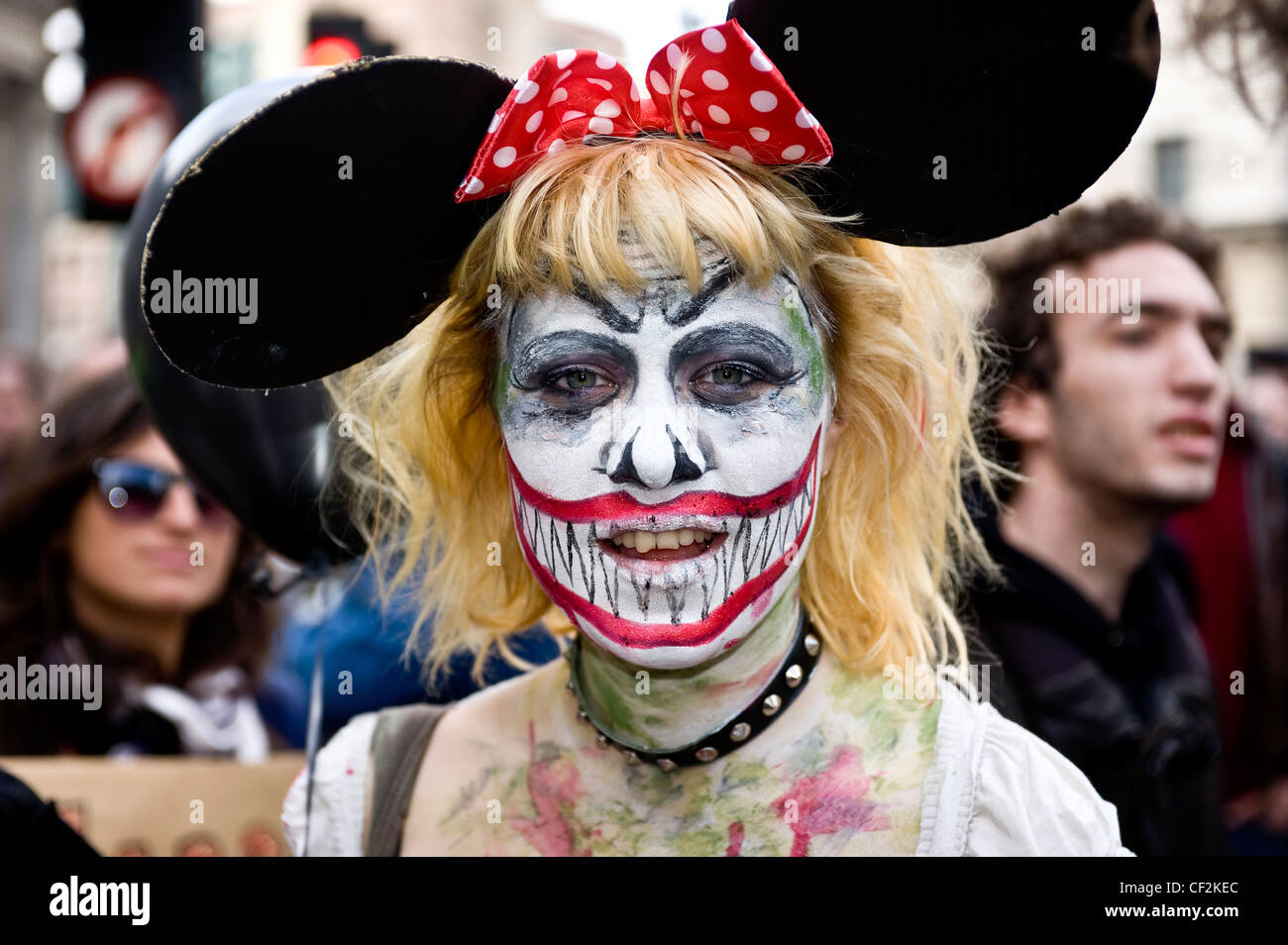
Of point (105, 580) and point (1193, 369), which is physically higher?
point (1193, 369)

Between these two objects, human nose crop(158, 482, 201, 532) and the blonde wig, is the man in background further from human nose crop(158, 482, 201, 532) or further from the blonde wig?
human nose crop(158, 482, 201, 532)

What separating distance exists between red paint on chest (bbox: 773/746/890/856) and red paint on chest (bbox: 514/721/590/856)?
31cm

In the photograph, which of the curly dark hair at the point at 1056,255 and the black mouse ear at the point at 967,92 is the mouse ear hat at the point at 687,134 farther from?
the curly dark hair at the point at 1056,255

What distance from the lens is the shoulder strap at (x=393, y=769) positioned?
1.92m

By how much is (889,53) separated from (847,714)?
0.91m

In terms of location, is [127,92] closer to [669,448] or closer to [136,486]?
[136,486]

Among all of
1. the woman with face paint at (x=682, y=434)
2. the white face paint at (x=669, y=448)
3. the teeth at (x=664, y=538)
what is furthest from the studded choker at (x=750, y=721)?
the teeth at (x=664, y=538)

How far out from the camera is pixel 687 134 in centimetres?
170

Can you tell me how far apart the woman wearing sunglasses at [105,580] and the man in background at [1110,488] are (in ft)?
5.94

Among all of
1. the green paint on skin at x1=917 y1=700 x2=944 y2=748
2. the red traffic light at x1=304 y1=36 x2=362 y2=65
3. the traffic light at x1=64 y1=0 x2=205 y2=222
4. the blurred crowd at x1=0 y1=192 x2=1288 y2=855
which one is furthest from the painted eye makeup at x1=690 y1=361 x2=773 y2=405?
the traffic light at x1=64 y1=0 x2=205 y2=222

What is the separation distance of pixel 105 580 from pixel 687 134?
6.49ft

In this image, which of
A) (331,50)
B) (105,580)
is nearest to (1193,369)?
(105,580)

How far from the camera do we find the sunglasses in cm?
290
